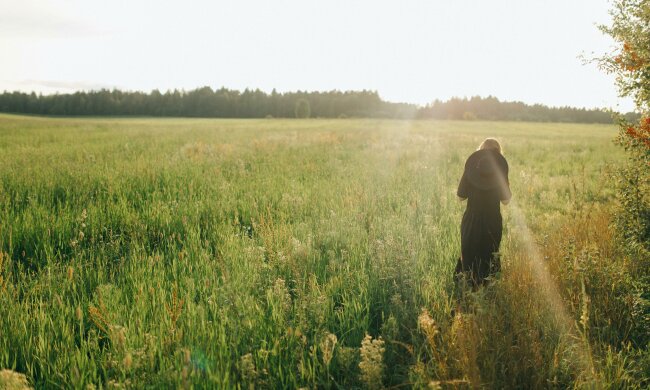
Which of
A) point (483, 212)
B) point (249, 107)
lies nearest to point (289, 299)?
point (483, 212)

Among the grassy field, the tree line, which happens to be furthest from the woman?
the tree line

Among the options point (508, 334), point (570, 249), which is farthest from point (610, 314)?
point (508, 334)

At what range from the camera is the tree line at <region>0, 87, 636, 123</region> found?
95.7m

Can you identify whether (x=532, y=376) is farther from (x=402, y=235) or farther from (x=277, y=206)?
(x=277, y=206)

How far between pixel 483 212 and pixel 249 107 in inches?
4096

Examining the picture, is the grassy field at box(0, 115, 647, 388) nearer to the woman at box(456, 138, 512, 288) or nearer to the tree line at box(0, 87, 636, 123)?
the woman at box(456, 138, 512, 288)

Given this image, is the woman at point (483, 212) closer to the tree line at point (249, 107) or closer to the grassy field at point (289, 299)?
the grassy field at point (289, 299)

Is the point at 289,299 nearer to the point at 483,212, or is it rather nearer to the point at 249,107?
the point at 483,212

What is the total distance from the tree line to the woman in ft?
310

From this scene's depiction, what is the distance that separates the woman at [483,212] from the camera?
164 inches

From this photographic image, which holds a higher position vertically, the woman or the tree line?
the tree line

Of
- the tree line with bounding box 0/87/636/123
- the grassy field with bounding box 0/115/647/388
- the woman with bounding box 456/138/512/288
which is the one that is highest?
the tree line with bounding box 0/87/636/123

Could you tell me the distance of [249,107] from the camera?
337 ft

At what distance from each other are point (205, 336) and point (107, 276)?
1.91m
